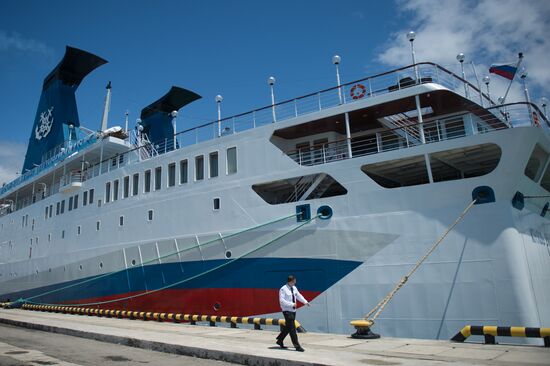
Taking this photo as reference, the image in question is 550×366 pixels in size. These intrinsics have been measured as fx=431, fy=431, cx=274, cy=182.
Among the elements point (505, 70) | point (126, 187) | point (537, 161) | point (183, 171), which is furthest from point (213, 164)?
point (537, 161)

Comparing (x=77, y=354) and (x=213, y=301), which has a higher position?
(x=213, y=301)

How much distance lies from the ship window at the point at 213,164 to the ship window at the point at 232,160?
63 centimetres

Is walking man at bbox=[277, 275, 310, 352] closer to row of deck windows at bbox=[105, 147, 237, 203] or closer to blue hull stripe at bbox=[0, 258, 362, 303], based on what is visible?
blue hull stripe at bbox=[0, 258, 362, 303]

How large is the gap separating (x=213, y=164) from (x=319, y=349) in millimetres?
8868

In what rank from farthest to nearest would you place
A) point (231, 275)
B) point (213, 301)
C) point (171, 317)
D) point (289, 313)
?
point (171, 317) < point (213, 301) < point (231, 275) < point (289, 313)

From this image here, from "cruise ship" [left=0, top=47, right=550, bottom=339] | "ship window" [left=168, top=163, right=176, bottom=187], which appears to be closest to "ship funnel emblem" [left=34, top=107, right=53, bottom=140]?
"cruise ship" [left=0, top=47, right=550, bottom=339]

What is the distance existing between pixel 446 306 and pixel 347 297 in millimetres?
2435

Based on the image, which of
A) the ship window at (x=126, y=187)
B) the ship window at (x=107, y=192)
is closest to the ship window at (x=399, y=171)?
the ship window at (x=126, y=187)

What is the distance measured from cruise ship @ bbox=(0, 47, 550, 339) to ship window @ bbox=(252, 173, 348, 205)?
0.05 metres

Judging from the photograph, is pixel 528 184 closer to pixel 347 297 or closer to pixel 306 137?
pixel 347 297

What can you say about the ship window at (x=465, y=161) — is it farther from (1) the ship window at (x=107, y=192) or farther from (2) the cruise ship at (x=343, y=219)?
(1) the ship window at (x=107, y=192)

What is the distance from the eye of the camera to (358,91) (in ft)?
43.4

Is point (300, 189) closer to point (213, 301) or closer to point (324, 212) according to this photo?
point (324, 212)

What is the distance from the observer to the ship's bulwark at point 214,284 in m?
12.0
